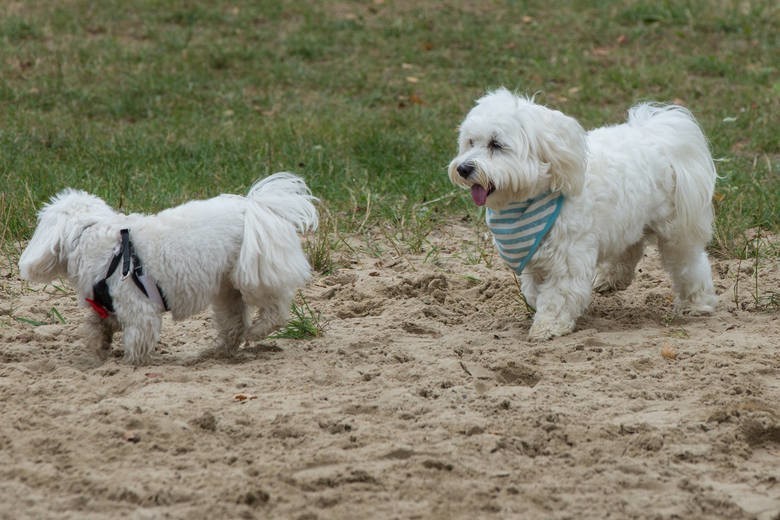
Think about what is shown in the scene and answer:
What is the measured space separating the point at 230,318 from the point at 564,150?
1841 mm

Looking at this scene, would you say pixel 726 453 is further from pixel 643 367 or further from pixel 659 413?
pixel 643 367

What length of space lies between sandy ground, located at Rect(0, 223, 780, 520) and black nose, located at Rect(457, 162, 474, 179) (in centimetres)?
82

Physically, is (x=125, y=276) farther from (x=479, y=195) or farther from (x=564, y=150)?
(x=564, y=150)

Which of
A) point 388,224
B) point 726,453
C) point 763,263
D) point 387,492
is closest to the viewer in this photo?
point 387,492

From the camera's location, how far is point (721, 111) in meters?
10.9

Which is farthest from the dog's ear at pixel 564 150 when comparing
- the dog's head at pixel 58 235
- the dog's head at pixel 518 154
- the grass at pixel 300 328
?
the dog's head at pixel 58 235

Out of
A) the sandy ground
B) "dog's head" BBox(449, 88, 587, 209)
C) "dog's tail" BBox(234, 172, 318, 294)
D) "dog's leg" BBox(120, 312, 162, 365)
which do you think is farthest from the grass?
"dog's head" BBox(449, 88, 587, 209)

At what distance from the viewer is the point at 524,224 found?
5.86 metres

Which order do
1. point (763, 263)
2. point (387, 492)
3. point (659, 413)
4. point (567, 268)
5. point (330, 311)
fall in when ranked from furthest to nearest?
point (763, 263) < point (330, 311) < point (567, 268) < point (659, 413) < point (387, 492)

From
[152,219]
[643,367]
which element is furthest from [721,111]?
[152,219]

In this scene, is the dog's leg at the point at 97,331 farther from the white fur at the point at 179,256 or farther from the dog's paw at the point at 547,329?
the dog's paw at the point at 547,329

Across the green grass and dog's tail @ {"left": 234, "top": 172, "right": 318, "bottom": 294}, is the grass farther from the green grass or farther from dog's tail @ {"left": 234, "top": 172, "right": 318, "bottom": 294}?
the green grass

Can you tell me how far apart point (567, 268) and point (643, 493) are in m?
2.13

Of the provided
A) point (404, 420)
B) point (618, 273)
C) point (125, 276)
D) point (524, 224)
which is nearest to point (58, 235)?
point (125, 276)
